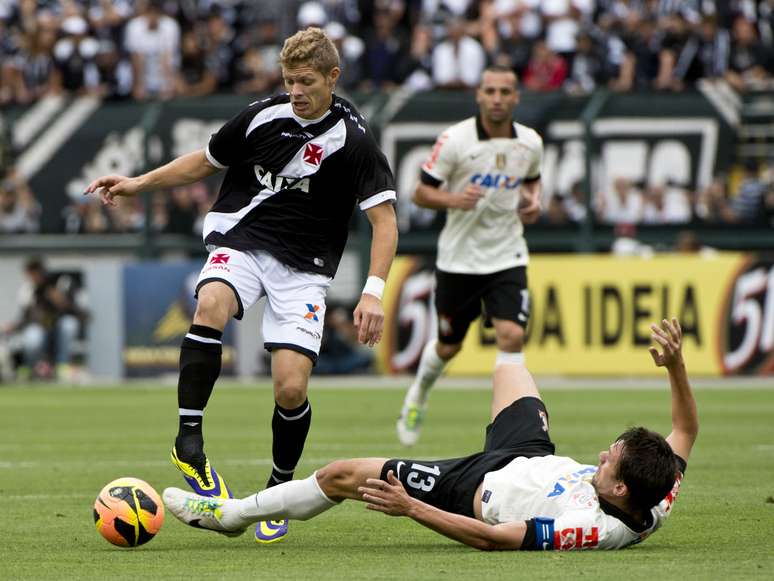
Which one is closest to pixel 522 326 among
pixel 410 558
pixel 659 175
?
pixel 410 558

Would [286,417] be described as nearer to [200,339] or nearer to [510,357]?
[200,339]

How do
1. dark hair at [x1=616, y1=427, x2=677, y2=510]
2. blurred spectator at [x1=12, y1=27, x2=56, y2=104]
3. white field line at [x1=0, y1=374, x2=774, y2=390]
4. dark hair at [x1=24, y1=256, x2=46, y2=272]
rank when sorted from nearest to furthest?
dark hair at [x1=616, y1=427, x2=677, y2=510], white field line at [x1=0, y1=374, x2=774, y2=390], dark hair at [x1=24, y1=256, x2=46, y2=272], blurred spectator at [x1=12, y1=27, x2=56, y2=104]

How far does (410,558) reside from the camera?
6422 millimetres

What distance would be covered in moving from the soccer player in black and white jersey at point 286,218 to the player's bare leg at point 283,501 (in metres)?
0.49

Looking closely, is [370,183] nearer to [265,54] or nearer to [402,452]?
[402,452]

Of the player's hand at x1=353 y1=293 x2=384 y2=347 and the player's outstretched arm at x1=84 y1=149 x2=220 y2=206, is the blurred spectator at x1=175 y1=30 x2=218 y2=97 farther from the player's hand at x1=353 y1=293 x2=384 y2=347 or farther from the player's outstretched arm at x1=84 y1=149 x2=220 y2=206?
the player's hand at x1=353 y1=293 x2=384 y2=347

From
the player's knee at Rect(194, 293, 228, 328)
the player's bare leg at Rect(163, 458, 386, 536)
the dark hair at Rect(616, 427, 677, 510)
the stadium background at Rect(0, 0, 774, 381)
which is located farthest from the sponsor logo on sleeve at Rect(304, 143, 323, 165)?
the stadium background at Rect(0, 0, 774, 381)

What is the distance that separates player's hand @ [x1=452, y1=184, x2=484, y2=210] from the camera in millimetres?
11320

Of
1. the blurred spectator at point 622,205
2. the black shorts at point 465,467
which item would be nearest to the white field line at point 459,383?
the blurred spectator at point 622,205

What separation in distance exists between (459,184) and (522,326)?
1255 mm

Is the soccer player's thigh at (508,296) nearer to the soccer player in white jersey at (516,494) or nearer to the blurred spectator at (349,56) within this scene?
the soccer player in white jersey at (516,494)

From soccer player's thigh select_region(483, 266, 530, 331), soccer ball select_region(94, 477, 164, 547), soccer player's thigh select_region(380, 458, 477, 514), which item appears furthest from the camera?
soccer player's thigh select_region(483, 266, 530, 331)

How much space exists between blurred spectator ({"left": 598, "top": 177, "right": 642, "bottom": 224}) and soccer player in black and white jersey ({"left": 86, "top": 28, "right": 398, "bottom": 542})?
535 inches

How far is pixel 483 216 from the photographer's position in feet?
39.3
